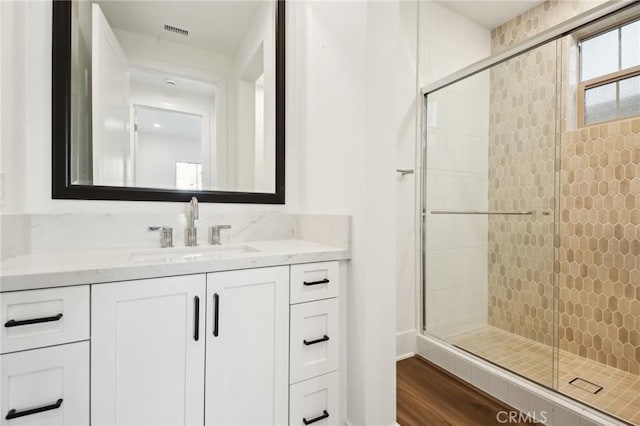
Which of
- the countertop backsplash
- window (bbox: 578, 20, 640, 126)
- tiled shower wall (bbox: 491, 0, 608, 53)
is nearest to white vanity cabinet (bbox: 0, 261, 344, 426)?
the countertop backsplash

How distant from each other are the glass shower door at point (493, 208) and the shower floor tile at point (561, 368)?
0.05ft

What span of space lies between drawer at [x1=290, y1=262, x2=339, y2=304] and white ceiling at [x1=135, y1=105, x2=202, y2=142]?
885mm

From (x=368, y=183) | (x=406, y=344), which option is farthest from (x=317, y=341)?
(x=406, y=344)

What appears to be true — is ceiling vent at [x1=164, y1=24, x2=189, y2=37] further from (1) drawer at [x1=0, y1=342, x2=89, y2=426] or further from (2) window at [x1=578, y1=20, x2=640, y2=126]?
(2) window at [x1=578, y1=20, x2=640, y2=126]

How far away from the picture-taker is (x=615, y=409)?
131cm

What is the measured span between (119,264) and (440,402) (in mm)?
1598

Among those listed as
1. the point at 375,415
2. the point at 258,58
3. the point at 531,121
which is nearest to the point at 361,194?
the point at 375,415

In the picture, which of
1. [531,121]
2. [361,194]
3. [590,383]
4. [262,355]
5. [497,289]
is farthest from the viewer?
[497,289]

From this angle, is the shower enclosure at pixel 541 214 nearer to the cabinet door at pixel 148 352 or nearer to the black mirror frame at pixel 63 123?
the cabinet door at pixel 148 352

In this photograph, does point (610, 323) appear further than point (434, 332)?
No

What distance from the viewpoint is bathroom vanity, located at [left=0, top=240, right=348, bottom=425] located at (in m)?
0.79

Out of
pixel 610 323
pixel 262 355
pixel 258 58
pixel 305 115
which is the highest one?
pixel 258 58

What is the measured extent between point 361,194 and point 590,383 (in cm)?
168

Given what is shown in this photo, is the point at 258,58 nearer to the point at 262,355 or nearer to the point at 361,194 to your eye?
the point at 361,194
